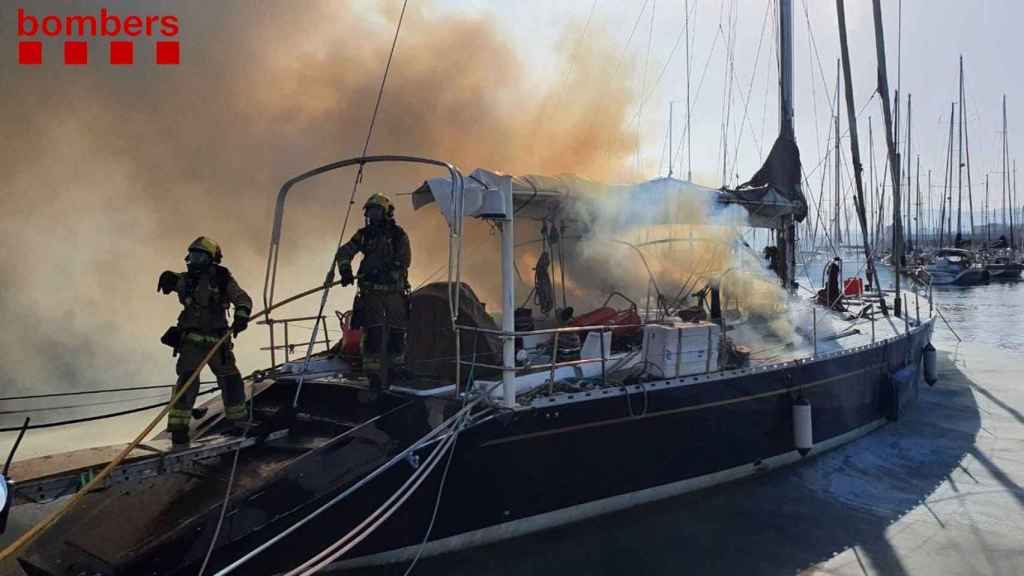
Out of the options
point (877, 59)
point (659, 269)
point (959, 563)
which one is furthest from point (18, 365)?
point (877, 59)

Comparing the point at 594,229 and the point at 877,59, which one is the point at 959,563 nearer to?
the point at 594,229

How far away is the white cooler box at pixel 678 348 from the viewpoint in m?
7.03

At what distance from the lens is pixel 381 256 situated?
21.6 feet

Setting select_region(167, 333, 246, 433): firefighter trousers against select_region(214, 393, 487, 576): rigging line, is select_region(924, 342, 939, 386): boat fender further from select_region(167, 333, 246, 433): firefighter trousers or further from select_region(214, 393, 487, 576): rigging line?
select_region(167, 333, 246, 433): firefighter trousers

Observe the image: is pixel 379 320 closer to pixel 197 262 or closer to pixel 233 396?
pixel 233 396

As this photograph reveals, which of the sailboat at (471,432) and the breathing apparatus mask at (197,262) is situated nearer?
the sailboat at (471,432)

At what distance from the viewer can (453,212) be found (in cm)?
556

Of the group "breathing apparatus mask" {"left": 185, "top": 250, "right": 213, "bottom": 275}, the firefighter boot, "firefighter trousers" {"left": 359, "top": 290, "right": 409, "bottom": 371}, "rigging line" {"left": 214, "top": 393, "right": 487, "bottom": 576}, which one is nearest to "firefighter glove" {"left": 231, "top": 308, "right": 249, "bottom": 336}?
"breathing apparatus mask" {"left": 185, "top": 250, "right": 213, "bottom": 275}

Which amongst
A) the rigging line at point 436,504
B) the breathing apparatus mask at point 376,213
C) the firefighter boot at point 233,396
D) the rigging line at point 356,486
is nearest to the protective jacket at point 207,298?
the firefighter boot at point 233,396

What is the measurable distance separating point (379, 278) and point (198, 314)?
160 cm

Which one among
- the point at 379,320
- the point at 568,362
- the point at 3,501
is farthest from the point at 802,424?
the point at 3,501

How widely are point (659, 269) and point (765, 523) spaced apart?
392cm

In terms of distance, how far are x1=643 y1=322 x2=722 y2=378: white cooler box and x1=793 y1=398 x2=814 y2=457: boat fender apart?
1.61 metres

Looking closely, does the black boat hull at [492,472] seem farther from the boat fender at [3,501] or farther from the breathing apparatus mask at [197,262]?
the breathing apparatus mask at [197,262]
